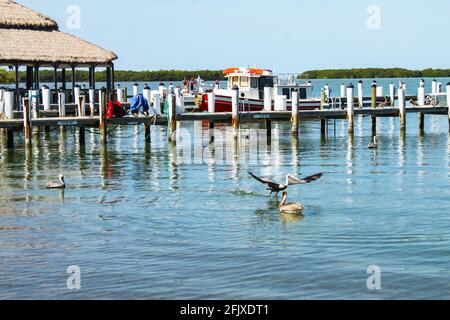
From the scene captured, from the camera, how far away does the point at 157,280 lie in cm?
1616

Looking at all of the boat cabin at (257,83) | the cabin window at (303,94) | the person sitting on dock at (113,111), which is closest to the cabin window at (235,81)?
the boat cabin at (257,83)

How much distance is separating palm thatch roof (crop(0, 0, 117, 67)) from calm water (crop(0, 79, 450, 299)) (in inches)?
411

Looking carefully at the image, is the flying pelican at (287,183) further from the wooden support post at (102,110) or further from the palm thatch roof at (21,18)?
the palm thatch roof at (21,18)

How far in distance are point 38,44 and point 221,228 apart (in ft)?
95.2

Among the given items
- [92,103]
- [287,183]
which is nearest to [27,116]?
[92,103]

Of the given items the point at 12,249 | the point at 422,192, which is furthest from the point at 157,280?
the point at 422,192

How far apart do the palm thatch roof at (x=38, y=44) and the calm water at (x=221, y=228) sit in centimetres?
1043

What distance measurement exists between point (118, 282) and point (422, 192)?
12549mm

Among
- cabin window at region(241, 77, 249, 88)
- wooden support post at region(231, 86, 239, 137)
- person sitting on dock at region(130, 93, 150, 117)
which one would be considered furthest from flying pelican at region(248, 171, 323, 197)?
cabin window at region(241, 77, 249, 88)

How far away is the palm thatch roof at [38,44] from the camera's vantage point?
45594 mm

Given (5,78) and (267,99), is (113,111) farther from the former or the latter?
(5,78)

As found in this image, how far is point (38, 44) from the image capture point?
4738 centimetres

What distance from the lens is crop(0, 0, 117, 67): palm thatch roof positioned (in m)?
45.6
